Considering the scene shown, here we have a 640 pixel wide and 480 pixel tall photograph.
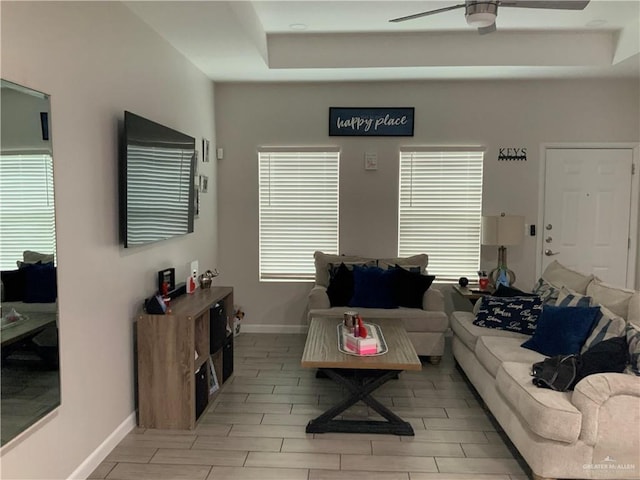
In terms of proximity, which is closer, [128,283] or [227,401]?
[128,283]

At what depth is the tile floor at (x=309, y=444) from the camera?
2613 mm

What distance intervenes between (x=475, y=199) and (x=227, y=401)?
3336 millimetres

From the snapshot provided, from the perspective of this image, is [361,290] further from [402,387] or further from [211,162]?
[211,162]

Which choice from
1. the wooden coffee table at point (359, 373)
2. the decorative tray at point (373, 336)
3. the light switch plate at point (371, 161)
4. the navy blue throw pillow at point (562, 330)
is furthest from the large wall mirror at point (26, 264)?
the light switch plate at point (371, 161)

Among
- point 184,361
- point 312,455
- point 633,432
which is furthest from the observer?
point 184,361

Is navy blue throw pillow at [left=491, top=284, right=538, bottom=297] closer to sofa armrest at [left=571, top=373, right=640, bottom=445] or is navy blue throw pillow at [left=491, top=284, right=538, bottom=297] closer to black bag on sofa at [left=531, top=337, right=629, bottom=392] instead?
black bag on sofa at [left=531, top=337, right=629, bottom=392]

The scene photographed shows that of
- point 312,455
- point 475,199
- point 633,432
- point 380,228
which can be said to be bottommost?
point 312,455

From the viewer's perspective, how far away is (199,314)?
315 cm

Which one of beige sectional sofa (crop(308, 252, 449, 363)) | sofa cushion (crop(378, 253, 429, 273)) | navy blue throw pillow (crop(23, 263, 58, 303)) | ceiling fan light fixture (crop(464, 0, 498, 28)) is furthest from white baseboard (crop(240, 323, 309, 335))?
ceiling fan light fixture (crop(464, 0, 498, 28))

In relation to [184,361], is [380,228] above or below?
above

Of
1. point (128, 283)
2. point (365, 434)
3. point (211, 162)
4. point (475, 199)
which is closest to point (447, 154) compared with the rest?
point (475, 199)

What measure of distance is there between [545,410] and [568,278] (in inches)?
67.0

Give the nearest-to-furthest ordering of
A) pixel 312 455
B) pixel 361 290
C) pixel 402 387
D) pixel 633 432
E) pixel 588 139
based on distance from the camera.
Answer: pixel 633 432
pixel 312 455
pixel 402 387
pixel 361 290
pixel 588 139

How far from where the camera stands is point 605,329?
9.27 ft
